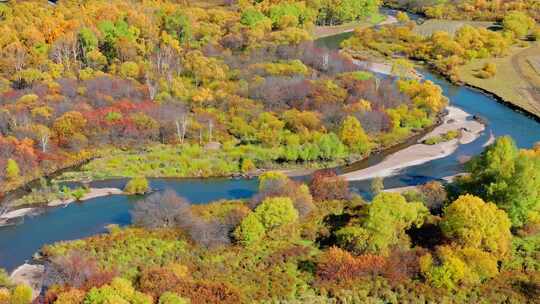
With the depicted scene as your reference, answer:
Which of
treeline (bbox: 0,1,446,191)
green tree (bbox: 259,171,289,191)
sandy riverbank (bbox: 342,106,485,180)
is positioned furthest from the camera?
treeline (bbox: 0,1,446,191)

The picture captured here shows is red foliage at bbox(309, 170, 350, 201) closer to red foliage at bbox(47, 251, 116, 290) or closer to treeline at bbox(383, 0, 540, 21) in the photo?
red foliage at bbox(47, 251, 116, 290)

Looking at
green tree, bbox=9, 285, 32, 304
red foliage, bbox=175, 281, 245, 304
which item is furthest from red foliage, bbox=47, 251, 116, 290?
red foliage, bbox=175, 281, 245, 304

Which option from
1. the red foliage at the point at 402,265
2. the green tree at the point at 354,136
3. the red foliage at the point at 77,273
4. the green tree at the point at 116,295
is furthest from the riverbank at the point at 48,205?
the red foliage at the point at 402,265

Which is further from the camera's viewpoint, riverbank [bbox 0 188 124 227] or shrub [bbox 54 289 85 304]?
riverbank [bbox 0 188 124 227]

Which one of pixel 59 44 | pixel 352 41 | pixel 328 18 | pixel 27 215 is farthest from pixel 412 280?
pixel 328 18

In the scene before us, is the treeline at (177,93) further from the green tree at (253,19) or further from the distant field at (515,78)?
the distant field at (515,78)

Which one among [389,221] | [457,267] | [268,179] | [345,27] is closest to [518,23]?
[345,27]
